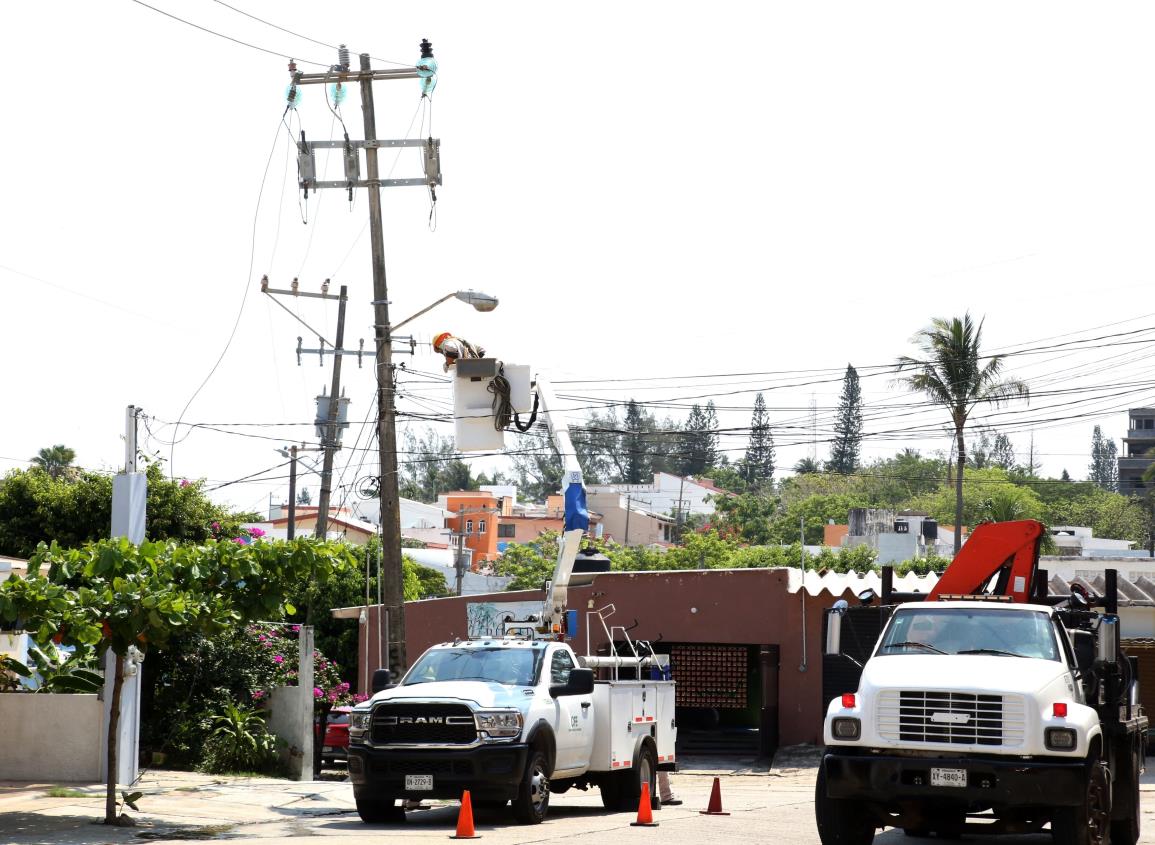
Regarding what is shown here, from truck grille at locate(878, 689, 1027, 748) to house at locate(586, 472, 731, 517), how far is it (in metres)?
107

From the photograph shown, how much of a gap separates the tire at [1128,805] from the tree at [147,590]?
7993mm

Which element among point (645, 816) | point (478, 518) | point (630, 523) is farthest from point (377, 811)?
point (630, 523)

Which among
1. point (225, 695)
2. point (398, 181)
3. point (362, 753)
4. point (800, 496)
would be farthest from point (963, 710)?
point (800, 496)

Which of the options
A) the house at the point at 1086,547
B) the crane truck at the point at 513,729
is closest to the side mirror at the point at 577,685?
the crane truck at the point at 513,729

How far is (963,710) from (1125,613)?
24.4 meters

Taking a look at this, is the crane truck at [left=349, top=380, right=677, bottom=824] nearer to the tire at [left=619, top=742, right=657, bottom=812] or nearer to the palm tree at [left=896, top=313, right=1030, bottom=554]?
the tire at [left=619, top=742, right=657, bottom=812]

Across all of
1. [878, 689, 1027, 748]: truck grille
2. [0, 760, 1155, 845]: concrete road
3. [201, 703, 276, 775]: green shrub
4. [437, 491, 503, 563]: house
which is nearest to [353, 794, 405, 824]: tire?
[0, 760, 1155, 845]: concrete road

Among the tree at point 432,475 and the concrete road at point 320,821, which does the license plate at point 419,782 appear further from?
the tree at point 432,475

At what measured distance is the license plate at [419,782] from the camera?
15.6 meters

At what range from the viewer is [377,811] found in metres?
16.4

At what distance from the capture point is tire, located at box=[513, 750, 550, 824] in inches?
616

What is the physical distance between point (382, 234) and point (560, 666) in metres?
8.30

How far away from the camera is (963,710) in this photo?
12180 millimetres

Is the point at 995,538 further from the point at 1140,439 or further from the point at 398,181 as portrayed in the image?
the point at 1140,439
